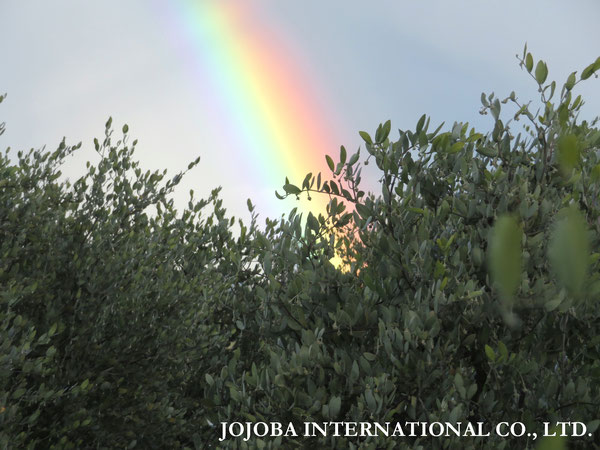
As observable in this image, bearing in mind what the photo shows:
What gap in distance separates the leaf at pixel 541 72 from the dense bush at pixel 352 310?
0.02m

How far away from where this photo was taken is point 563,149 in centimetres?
80

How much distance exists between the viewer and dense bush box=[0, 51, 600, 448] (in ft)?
19.4

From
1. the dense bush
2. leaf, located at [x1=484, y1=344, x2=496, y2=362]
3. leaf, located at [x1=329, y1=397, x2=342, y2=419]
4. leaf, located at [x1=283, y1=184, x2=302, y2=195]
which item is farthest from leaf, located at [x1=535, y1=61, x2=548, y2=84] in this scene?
leaf, located at [x1=329, y1=397, x2=342, y2=419]

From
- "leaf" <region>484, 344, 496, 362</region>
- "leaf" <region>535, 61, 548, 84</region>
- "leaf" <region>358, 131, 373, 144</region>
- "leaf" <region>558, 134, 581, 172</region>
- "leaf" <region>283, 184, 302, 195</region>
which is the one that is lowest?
"leaf" <region>558, 134, 581, 172</region>

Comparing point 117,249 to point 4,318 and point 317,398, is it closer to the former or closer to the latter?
point 4,318

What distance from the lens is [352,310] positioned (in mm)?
6340

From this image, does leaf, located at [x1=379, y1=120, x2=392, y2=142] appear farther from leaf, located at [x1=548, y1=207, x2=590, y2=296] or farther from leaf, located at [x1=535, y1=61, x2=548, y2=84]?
leaf, located at [x1=548, y1=207, x2=590, y2=296]

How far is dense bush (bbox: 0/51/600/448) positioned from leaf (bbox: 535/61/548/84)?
0.02m

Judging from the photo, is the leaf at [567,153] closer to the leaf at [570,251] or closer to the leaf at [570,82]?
the leaf at [570,251]

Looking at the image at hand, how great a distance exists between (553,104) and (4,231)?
24.0 ft

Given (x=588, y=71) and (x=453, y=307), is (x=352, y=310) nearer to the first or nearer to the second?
(x=453, y=307)

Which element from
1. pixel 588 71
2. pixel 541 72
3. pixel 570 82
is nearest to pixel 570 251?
pixel 588 71

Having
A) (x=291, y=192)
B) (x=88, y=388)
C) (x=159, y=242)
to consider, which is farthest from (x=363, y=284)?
(x=159, y=242)

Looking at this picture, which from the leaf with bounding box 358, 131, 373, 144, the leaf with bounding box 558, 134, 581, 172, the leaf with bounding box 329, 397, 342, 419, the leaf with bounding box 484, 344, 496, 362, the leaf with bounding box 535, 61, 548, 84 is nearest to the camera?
the leaf with bounding box 558, 134, 581, 172
